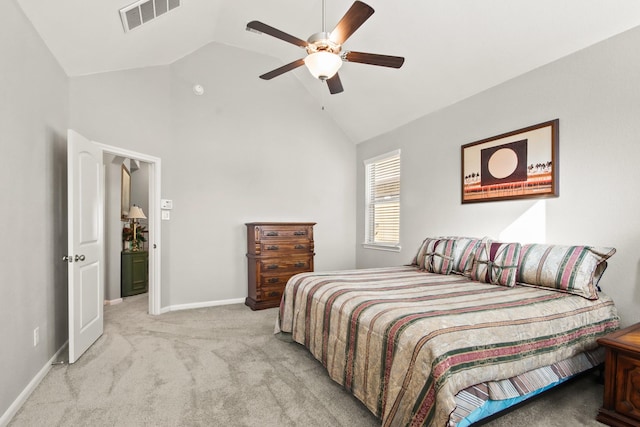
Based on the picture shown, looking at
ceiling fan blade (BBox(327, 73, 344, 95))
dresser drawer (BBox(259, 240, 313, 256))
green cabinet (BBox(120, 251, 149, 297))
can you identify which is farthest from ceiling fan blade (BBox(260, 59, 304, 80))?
green cabinet (BBox(120, 251, 149, 297))

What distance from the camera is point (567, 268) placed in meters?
2.33

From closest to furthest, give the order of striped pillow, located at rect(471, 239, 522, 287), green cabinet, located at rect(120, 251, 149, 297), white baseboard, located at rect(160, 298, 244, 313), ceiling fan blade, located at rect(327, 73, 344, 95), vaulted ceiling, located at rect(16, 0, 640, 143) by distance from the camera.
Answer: vaulted ceiling, located at rect(16, 0, 640, 143) → striped pillow, located at rect(471, 239, 522, 287) → ceiling fan blade, located at rect(327, 73, 344, 95) → white baseboard, located at rect(160, 298, 244, 313) → green cabinet, located at rect(120, 251, 149, 297)

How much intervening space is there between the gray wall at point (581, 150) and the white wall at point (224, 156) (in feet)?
6.93

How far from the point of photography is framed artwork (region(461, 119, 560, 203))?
2.86m

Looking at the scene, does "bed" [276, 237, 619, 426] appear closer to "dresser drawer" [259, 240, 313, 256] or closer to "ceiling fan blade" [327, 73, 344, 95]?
"dresser drawer" [259, 240, 313, 256]

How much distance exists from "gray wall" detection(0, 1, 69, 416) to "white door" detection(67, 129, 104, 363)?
161 mm

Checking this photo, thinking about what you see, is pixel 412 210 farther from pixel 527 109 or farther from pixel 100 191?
pixel 100 191

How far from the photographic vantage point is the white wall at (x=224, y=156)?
3945mm

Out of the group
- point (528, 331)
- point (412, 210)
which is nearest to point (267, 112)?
point (412, 210)

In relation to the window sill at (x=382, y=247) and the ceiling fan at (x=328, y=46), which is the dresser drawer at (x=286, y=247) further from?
the ceiling fan at (x=328, y=46)

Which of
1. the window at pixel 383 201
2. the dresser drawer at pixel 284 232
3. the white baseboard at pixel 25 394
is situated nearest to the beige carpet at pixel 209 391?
the white baseboard at pixel 25 394

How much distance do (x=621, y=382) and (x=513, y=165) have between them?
194 centimetres

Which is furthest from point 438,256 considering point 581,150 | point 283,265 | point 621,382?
point 283,265

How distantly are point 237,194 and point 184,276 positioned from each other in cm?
133
